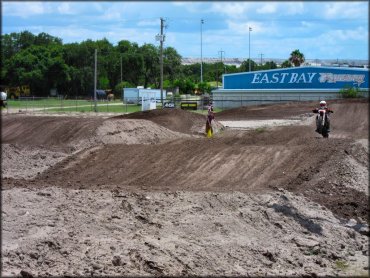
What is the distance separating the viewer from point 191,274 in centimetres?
886

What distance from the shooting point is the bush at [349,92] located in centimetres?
5504

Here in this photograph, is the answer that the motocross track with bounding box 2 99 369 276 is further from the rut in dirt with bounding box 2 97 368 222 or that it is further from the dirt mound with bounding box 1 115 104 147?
the dirt mound with bounding box 1 115 104 147

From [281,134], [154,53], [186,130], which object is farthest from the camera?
[154,53]

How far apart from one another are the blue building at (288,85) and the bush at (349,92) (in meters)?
0.46

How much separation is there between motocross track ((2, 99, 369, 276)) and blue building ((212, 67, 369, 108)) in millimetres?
38475

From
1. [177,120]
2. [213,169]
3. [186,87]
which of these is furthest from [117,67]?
[213,169]

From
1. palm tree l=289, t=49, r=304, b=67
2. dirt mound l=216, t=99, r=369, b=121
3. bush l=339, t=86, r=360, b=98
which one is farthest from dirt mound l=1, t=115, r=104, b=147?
palm tree l=289, t=49, r=304, b=67

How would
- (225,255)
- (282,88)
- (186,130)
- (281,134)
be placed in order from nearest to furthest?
(225,255)
(281,134)
(186,130)
(282,88)

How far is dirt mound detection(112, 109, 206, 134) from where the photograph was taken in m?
31.6

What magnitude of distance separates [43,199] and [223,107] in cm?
5232

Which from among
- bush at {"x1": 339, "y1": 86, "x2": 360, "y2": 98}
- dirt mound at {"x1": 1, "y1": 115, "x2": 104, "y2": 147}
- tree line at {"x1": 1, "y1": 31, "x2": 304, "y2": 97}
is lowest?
dirt mound at {"x1": 1, "y1": 115, "x2": 104, "y2": 147}

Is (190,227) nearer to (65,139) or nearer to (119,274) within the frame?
(119,274)

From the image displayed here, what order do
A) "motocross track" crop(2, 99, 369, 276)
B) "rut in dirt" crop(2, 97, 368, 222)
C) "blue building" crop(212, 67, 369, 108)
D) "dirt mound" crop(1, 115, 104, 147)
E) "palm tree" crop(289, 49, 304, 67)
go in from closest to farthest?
"motocross track" crop(2, 99, 369, 276)
"rut in dirt" crop(2, 97, 368, 222)
"dirt mound" crop(1, 115, 104, 147)
"blue building" crop(212, 67, 369, 108)
"palm tree" crop(289, 49, 304, 67)

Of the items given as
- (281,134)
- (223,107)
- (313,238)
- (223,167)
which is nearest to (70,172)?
(223,167)
